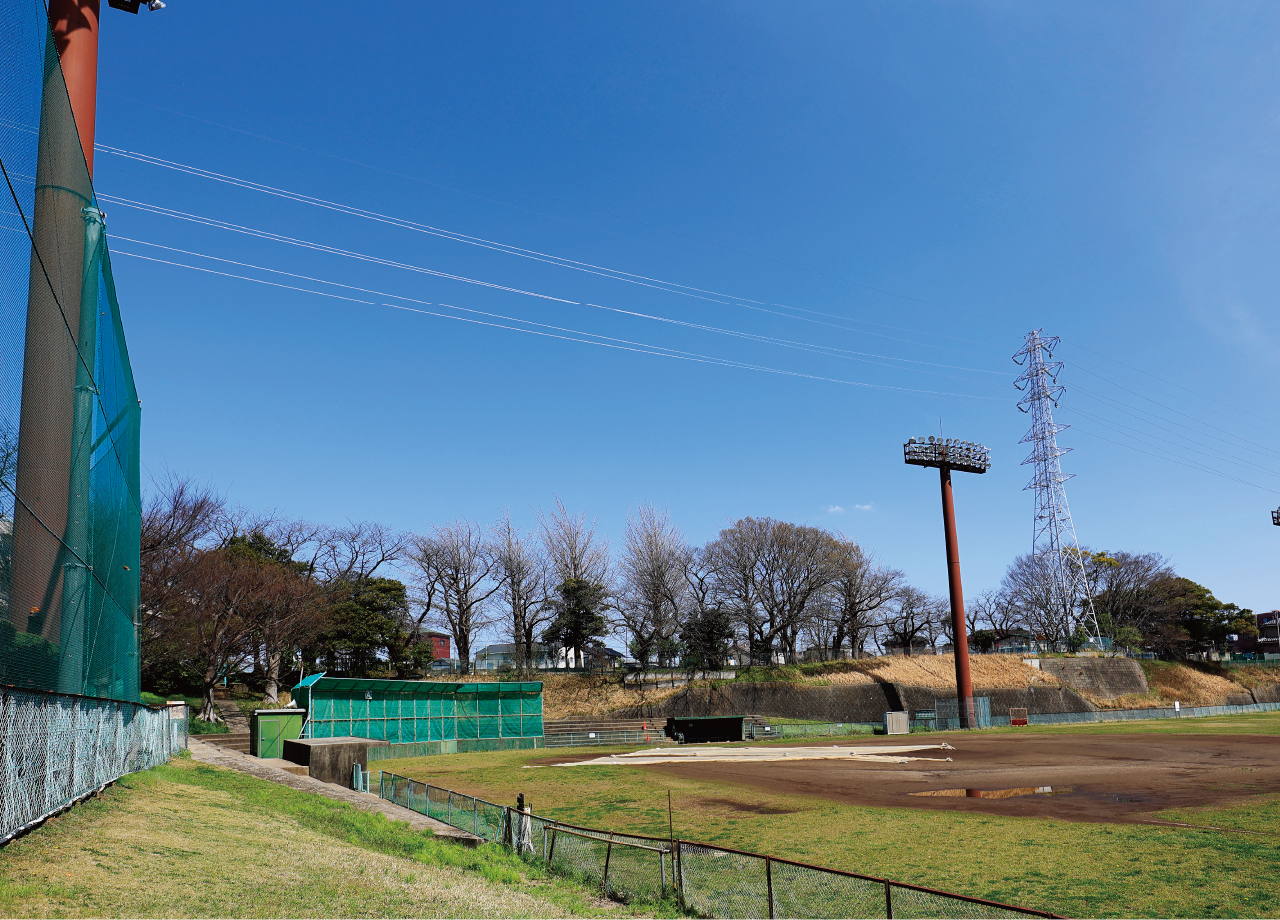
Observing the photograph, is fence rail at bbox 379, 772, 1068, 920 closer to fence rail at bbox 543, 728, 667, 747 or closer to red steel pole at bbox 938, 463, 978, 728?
fence rail at bbox 543, 728, 667, 747

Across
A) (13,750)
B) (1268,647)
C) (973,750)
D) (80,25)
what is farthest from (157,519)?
(1268,647)

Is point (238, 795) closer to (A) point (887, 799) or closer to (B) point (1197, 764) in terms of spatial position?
(A) point (887, 799)

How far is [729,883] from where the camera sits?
12156 mm

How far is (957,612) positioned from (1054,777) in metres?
36.2

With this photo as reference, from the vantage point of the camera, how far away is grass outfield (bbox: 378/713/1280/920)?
12.6 meters

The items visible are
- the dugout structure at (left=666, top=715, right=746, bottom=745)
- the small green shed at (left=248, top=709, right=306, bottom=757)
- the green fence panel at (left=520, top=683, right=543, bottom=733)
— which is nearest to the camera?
the small green shed at (left=248, top=709, right=306, bottom=757)

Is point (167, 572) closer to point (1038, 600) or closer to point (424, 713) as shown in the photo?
point (424, 713)

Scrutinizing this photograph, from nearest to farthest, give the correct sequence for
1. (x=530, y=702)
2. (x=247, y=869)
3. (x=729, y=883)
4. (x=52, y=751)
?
(x=52, y=751), (x=247, y=869), (x=729, y=883), (x=530, y=702)

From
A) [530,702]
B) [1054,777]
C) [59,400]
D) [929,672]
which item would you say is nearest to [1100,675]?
[929,672]

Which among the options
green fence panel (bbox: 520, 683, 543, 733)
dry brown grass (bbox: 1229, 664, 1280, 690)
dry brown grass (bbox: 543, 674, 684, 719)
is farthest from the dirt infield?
dry brown grass (bbox: 1229, 664, 1280, 690)

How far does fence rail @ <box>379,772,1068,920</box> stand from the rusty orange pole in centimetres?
1331

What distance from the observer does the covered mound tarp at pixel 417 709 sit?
44656 mm

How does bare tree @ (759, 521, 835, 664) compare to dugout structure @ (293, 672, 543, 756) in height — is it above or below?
above

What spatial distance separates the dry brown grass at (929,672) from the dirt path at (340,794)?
4867 cm
